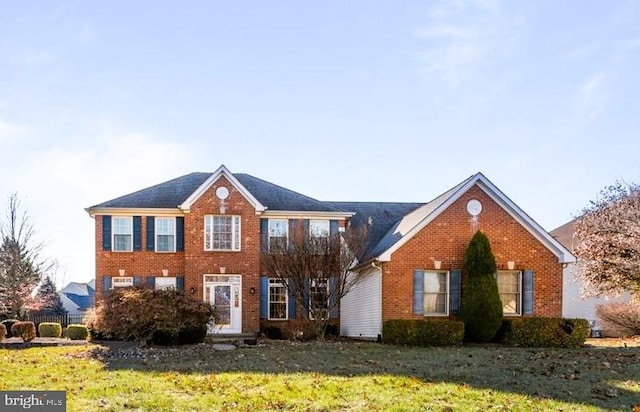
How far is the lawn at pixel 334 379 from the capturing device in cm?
896

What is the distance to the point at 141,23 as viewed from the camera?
1381 centimetres

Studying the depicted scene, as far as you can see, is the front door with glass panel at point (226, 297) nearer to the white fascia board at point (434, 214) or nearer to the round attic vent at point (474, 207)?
the white fascia board at point (434, 214)

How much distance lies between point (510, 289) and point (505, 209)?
2.68 metres

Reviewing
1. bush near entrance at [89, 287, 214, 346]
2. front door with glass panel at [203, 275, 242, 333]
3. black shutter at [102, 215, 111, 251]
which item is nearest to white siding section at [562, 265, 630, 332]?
front door with glass panel at [203, 275, 242, 333]

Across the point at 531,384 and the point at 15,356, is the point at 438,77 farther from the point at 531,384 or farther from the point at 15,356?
the point at 15,356

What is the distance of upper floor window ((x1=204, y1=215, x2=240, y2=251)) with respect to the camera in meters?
25.6

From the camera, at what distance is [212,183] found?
25.5m

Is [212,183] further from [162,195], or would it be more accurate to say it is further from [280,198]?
[280,198]

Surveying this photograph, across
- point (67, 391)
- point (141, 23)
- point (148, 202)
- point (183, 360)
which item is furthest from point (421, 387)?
point (148, 202)

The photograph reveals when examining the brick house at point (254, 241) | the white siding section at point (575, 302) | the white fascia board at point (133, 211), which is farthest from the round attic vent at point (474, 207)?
the white siding section at point (575, 302)

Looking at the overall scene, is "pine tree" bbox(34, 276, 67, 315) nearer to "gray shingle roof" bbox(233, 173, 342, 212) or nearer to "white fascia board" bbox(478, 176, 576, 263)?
"gray shingle roof" bbox(233, 173, 342, 212)

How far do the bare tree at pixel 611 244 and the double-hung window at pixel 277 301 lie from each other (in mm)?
12825

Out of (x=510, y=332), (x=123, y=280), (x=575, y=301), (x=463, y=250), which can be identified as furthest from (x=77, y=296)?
(x=510, y=332)

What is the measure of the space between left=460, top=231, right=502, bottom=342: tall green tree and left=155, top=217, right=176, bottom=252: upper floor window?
39.3ft
